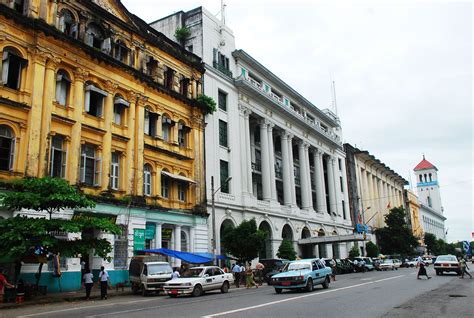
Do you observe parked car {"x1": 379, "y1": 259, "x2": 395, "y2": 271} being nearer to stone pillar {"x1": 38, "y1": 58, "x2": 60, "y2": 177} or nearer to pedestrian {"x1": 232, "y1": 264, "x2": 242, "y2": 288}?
pedestrian {"x1": 232, "y1": 264, "x2": 242, "y2": 288}

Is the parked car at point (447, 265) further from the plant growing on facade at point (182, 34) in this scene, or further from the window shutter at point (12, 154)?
the window shutter at point (12, 154)

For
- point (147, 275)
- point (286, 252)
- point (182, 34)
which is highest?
point (182, 34)

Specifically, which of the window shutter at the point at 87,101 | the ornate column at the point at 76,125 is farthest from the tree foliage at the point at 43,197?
the window shutter at the point at 87,101

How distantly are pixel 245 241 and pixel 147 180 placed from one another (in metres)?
8.23

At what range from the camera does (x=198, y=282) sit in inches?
848

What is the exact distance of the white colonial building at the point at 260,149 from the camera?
129 feet

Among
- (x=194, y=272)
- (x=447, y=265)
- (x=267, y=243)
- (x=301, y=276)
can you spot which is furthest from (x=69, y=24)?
(x=447, y=265)

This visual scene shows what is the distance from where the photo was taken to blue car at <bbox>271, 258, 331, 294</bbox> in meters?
19.8

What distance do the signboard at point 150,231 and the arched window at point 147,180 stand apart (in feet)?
6.99

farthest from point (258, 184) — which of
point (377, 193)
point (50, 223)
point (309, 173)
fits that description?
point (377, 193)

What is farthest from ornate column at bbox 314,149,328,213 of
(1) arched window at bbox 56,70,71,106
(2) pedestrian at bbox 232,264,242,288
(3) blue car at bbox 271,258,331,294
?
(1) arched window at bbox 56,70,71,106

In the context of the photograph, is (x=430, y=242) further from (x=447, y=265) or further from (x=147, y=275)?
(x=147, y=275)

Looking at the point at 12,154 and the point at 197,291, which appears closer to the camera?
the point at 197,291

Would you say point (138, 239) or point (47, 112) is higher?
point (47, 112)
